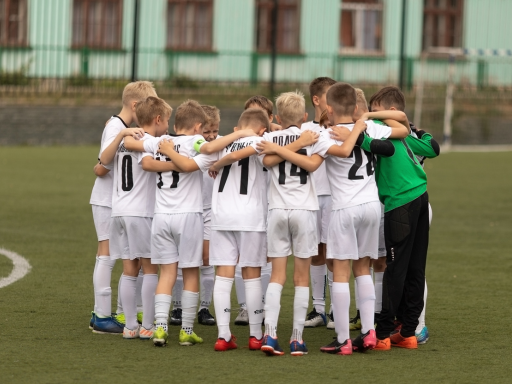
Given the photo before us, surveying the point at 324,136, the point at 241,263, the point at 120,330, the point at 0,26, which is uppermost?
the point at 0,26

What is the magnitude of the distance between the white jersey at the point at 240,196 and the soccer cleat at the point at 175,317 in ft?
3.82

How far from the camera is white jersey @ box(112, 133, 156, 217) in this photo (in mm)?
6168

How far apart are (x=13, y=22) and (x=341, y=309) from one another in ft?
65.3

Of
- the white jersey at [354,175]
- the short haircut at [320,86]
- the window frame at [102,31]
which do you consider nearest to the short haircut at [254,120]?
the white jersey at [354,175]

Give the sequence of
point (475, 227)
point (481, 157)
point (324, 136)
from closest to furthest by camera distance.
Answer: point (324, 136), point (475, 227), point (481, 157)

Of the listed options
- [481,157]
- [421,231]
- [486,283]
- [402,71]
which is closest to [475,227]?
[486,283]

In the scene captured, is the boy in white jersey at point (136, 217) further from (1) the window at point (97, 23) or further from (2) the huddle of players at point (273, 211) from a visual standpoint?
(1) the window at point (97, 23)

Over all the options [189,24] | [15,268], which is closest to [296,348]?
[15,268]

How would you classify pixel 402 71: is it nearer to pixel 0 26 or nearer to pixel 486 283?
pixel 0 26

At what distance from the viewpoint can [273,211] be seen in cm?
582

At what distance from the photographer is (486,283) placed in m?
8.38

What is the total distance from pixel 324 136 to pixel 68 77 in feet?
56.4

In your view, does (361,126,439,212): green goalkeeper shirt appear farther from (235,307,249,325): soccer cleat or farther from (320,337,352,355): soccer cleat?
(235,307,249,325): soccer cleat

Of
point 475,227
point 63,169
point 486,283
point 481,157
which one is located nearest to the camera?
point 486,283
